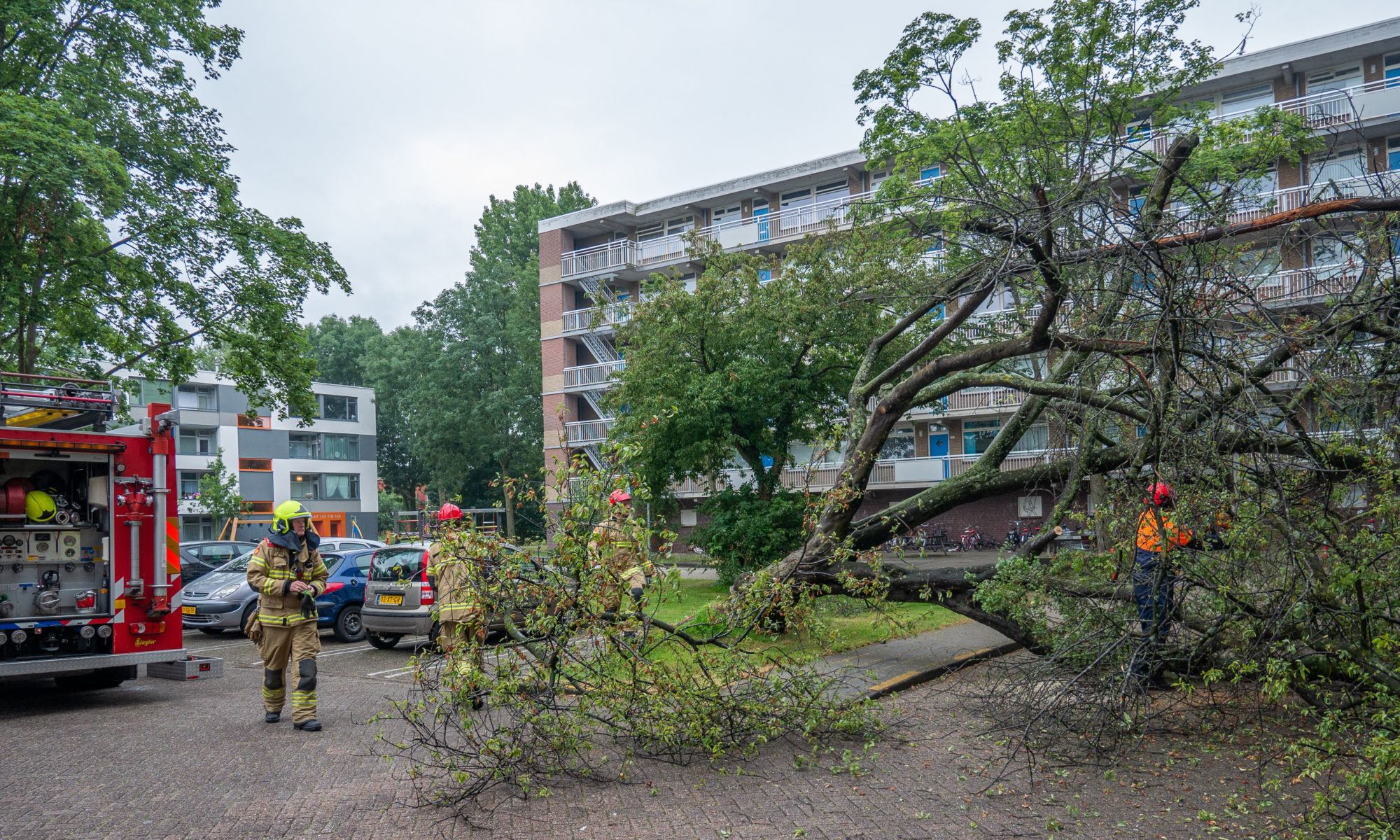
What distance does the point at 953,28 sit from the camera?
14.0 meters

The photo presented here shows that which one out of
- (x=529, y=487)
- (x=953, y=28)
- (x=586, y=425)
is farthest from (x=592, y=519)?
(x=586, y=425)

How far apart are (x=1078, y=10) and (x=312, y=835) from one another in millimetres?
14372

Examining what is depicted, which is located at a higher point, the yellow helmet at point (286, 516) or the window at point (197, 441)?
the window at point (197, 441)

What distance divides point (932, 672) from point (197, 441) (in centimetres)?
4964

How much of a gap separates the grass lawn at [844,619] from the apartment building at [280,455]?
3726cm

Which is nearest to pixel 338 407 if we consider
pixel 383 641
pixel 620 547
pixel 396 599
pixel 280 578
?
pixel 383 641

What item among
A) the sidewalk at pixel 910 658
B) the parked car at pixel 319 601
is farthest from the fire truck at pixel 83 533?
the sidewalk at pixel 910 658

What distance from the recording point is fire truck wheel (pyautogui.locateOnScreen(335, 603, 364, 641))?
43.8ft

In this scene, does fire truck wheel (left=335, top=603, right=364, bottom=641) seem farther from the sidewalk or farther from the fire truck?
the sidewalk

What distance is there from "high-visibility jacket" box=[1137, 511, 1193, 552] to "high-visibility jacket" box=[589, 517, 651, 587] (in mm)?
3177

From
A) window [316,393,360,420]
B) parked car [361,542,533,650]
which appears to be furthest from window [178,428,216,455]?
parked car [361,542,533,650]

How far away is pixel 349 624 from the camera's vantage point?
44.0ft

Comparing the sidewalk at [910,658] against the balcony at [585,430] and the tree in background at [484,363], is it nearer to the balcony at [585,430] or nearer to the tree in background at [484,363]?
the balcony at [585,430]

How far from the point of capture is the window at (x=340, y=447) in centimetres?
5534
